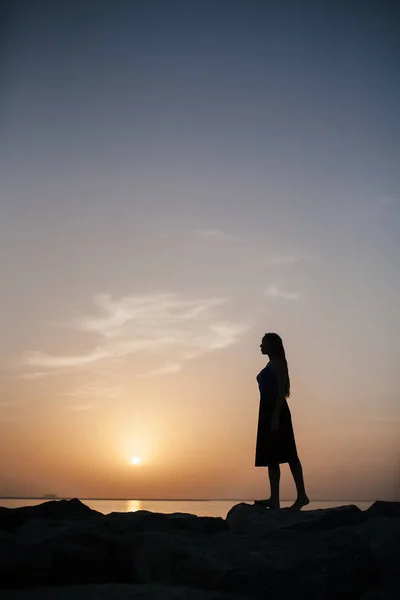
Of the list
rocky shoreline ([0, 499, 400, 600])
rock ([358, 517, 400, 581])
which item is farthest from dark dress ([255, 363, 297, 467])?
rock ([358, 517, 400, 581])

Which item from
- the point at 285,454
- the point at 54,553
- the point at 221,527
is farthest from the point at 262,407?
the point at 54,553

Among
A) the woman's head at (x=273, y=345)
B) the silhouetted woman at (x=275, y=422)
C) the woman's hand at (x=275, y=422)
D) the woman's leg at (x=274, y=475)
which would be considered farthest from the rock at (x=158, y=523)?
the woman's head at (x=273, y=345)

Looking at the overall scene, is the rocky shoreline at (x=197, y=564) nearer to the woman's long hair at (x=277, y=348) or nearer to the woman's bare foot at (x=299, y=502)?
the woman's bare foot at (x=299, y=502)

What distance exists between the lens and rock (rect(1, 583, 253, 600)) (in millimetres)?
4031

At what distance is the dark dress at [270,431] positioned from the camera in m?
8.62

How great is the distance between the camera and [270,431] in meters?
8.71

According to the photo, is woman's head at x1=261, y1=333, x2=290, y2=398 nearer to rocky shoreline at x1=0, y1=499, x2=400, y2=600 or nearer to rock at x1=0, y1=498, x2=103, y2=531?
rocky shoreline at x1=0, y1=499, x2=400, y2=600

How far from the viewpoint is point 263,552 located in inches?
204

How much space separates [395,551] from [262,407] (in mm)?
4367

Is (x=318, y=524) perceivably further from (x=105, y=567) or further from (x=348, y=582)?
(x=105, y=567)

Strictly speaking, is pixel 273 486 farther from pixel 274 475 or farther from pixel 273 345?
pixel 273 345

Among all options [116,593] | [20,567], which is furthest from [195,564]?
[20,567]

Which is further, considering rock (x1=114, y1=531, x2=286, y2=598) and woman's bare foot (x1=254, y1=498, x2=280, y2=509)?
woman's bare foot (x1=254, y1=498, x2=280, y2=509)

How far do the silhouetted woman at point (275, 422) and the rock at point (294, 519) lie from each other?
3.89ft
